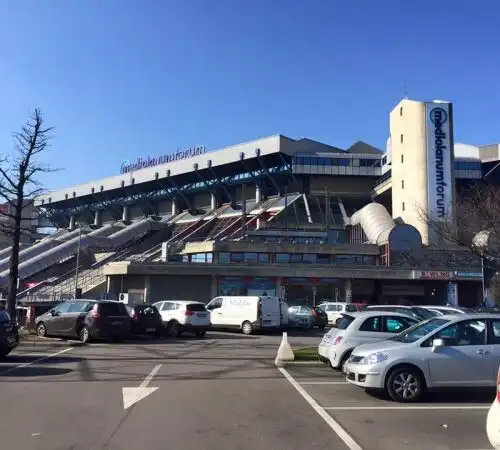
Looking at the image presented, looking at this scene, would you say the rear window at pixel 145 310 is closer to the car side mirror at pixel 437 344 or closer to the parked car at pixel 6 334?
the parked car at pixel 6 334

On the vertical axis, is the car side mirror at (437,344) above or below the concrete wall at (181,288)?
below

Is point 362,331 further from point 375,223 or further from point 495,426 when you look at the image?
point 375,223

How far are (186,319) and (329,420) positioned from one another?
17.8 m

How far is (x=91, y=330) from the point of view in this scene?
70.8ft

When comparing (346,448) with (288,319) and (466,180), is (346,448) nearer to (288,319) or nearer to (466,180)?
(288,319)

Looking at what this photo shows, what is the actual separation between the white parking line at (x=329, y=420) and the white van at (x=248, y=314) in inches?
629

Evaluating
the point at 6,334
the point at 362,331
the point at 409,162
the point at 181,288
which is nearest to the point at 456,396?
the point at 362,331

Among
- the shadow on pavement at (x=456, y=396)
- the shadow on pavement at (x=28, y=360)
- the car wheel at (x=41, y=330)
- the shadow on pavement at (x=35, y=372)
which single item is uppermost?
the car wheel at (x=41, y=330)

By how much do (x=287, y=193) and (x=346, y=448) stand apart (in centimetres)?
7869

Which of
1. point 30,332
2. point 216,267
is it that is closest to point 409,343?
point 30,332

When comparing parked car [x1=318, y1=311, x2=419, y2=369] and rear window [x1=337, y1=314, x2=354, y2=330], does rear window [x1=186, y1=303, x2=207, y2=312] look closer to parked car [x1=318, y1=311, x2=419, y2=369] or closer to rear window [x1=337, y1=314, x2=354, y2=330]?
rear window [x1=337, y1=314, x2=354, y2=330]

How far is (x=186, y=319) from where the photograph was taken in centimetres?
2569

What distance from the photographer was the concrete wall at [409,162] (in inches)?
2395

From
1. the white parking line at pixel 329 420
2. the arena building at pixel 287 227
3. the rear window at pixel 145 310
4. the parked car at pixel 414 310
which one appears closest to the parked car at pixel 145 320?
the rear window at pixel 145 310
